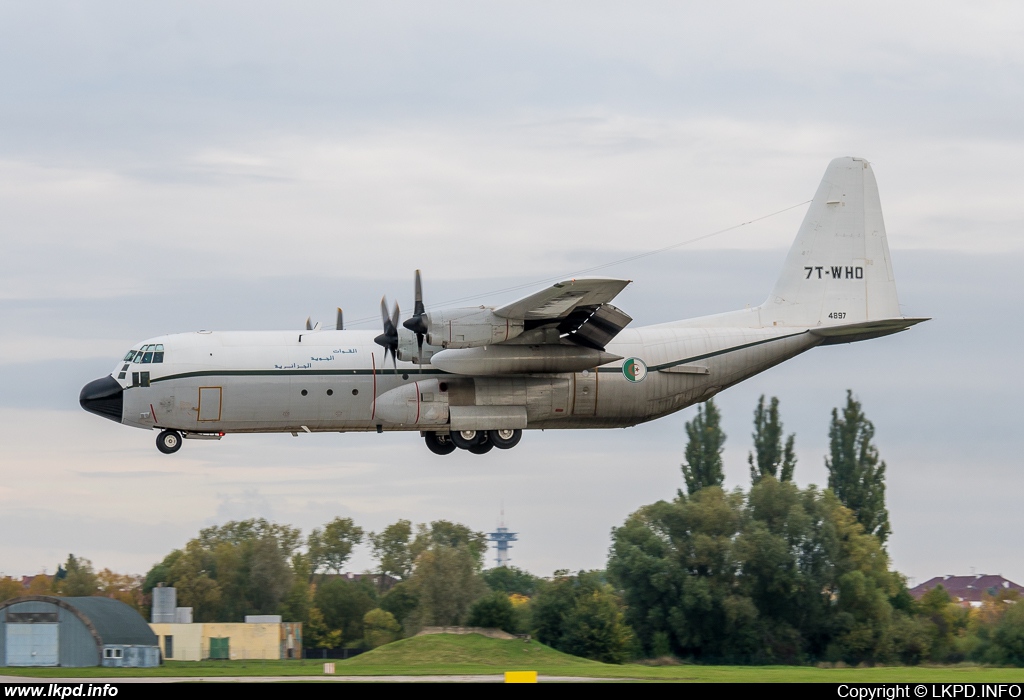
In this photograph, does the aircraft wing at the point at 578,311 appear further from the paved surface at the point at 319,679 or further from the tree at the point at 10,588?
the tree at the point at 10,588

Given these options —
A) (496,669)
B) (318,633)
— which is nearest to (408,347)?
(496,669)

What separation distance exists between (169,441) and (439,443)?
257 inches

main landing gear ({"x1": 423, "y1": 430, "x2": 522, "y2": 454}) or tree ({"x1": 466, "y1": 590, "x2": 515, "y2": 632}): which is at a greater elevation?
main landing gear ({"x1": 423, "y1": 430, "x2": 522, "y2": 454})

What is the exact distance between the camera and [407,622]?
167 ft

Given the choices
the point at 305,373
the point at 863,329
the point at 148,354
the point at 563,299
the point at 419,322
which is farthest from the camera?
the point at 863,329

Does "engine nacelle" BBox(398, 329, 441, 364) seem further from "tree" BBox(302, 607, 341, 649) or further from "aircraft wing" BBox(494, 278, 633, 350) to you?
"tree" BBox(302, 607, 341, 649)

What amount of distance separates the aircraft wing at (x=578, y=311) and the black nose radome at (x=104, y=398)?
937 cm

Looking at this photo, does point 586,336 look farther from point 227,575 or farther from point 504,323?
point 227,575

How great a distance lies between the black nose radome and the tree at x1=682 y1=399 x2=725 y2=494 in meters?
33.7

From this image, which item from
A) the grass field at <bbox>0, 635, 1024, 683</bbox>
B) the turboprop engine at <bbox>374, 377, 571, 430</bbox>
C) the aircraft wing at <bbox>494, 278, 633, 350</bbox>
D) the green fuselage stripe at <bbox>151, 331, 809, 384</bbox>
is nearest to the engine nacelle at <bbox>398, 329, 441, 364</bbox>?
the green fuselage stripe at <bbox>151, 331, 809, 384</bbox>

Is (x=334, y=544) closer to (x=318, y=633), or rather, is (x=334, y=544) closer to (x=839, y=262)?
(x=318, y=633)

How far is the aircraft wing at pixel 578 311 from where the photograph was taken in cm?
2584

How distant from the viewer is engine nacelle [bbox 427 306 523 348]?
26.8 meters

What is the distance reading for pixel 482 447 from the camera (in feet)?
98.5
